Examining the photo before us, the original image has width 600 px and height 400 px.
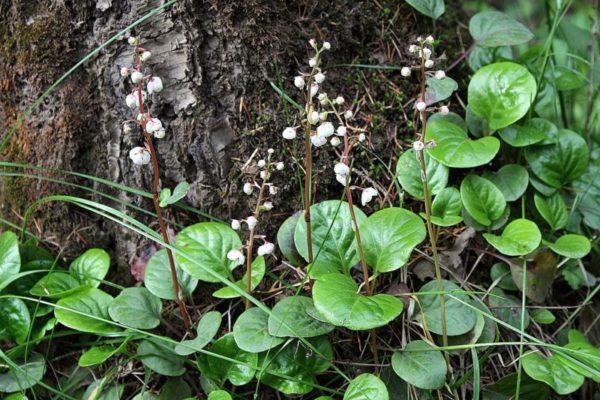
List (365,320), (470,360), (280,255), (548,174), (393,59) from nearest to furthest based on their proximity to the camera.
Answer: (365,320) < (470,360) < (280,255) < (548,174) < (393,59)

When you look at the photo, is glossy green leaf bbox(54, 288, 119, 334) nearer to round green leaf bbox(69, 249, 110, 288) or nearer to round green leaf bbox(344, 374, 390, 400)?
round green leaf bbox(69, 249, 110, 288)

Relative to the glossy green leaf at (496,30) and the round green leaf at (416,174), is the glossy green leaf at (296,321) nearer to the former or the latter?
the round green leaf at (416,174)

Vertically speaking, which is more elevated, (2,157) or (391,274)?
(2,157)

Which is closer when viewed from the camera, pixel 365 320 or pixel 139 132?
pixel 365 320

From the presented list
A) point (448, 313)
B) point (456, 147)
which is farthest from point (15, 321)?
point (456, 147)

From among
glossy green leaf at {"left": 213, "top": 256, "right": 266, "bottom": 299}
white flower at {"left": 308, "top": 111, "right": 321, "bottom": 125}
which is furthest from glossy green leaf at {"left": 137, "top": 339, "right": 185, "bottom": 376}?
white flower at {"left": 308, "top": 111, "right": 321, "bottom": 125}

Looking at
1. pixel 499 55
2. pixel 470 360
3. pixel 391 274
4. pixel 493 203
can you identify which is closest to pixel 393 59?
pixel 499 55

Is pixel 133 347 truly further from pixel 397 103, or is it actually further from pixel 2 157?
pixel 397 103

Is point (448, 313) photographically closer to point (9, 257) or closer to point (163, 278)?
point (163, 278)
